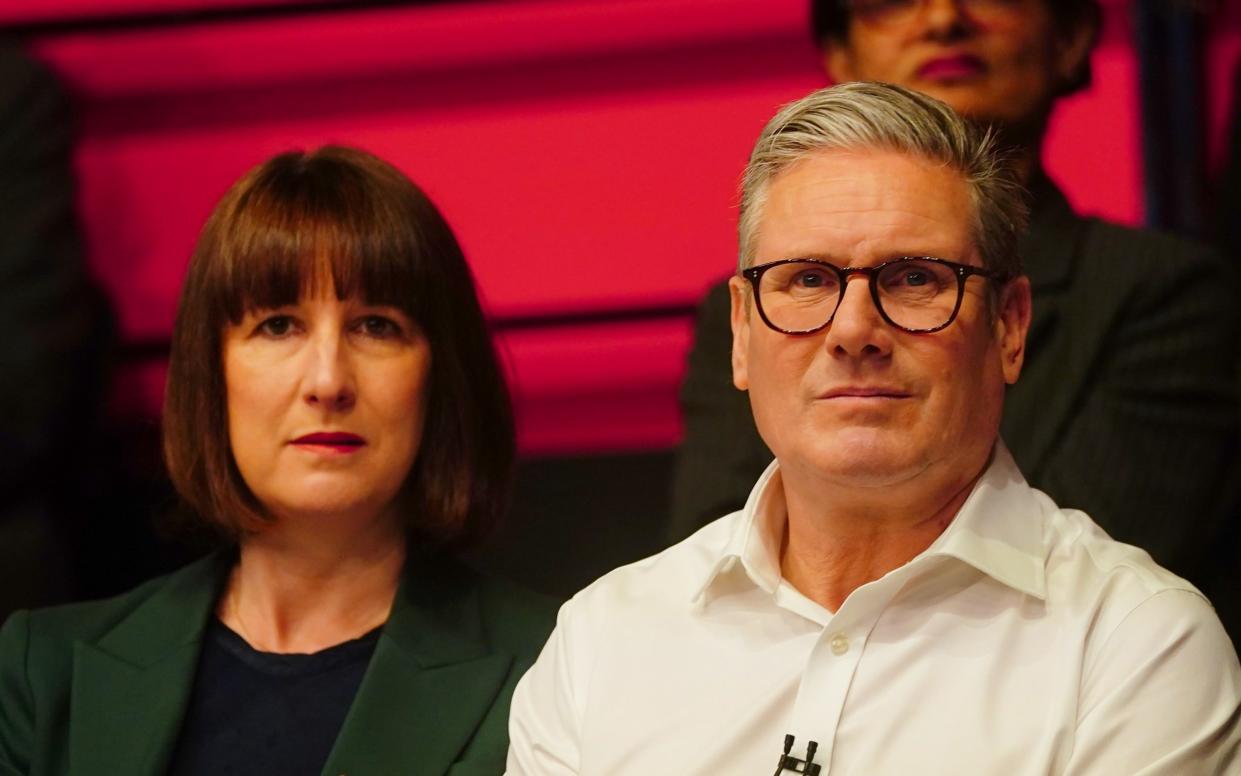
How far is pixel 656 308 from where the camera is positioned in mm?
2580

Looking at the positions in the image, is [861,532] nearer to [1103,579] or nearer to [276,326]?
[1103,579]

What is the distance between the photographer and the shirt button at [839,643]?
150 cm

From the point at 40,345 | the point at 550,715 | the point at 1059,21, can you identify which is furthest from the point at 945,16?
the point at 40,345

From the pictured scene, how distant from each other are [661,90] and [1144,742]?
1.44 metres

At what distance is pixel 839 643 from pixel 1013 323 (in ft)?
1.06

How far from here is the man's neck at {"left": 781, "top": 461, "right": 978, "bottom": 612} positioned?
154 cm

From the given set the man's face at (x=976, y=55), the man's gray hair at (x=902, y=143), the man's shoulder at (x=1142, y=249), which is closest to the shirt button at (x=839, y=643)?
the man's gray hair at (x=902, y=143)

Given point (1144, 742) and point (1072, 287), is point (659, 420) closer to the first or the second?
point (1072, 287)

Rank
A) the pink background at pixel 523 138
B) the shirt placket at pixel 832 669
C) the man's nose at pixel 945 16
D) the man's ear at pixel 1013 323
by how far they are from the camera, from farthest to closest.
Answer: the pink background at pixel 523 138 → the man's nose at pixel 945 16 → the man's ear at pixel 1013 323 → the shirt placket at pixel 832 669

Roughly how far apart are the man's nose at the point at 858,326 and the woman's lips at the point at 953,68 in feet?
2.11

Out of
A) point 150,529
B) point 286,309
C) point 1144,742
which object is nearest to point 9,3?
point 150,529

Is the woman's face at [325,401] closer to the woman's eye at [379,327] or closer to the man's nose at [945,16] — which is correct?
the woman's eye at [379,327]

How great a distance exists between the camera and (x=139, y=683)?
1872mm

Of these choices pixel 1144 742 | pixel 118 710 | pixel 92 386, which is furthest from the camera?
pixel 92 386
